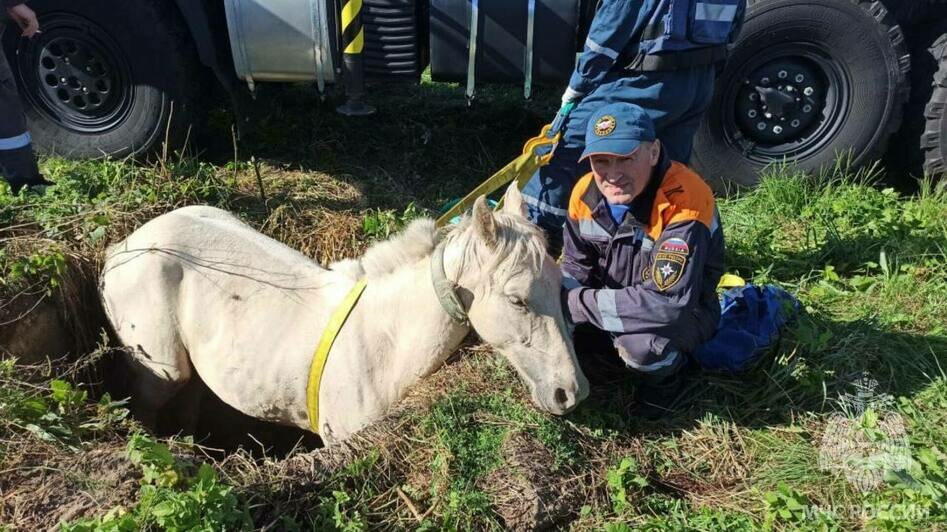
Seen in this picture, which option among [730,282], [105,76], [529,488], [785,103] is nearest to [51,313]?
[105,76]

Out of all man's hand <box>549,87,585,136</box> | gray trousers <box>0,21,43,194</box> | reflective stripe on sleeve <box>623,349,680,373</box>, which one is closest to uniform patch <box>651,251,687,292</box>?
reflective stripe on sleeve <box>623,349,680,373</box>

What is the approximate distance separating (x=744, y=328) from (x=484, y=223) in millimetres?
1628

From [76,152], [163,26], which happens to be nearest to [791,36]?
[163,26]

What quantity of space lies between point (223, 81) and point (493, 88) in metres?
3.08

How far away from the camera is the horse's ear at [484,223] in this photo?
114 inches

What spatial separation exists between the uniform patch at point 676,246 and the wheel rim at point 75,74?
4.19 metres

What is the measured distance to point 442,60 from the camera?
17.0 feet

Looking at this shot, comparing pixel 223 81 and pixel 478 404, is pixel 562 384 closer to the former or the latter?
pixel 478 404

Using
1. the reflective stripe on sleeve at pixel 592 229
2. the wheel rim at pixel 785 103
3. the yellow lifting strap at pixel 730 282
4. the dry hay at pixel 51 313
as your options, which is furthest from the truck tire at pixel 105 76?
the wheel rim at pixel 785 103

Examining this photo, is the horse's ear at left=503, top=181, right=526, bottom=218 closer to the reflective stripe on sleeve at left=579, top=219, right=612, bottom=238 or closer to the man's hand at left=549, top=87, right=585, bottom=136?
the reflective stripe on sleeve at left=579, top=219, right=612, bottom=238

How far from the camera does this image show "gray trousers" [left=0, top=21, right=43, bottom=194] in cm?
427

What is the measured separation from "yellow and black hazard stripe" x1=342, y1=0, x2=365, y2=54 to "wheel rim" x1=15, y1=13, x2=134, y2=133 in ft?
5.32

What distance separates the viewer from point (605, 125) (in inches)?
121

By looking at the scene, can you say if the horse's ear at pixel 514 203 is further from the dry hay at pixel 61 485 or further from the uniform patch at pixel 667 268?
the dry hay at pixel 61 485
